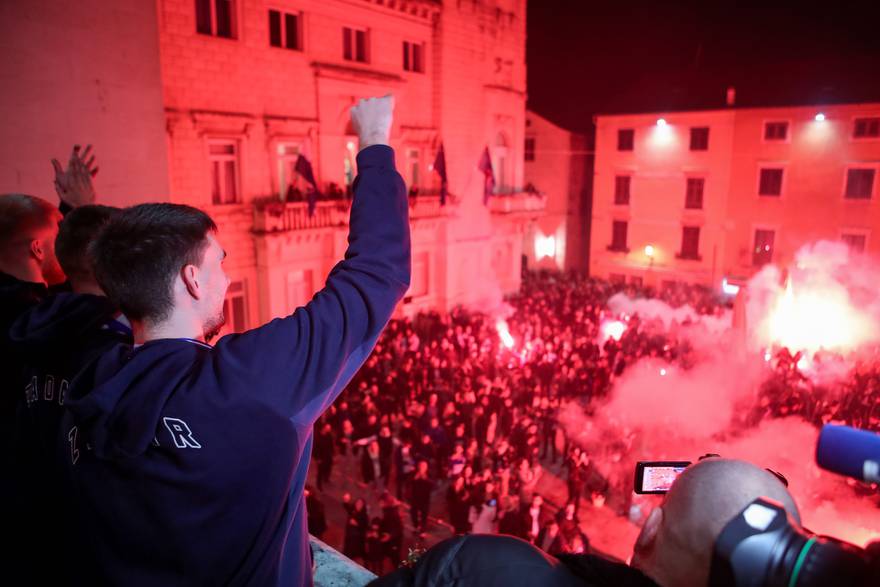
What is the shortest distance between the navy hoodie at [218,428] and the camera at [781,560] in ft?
3.40

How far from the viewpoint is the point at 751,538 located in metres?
1.14

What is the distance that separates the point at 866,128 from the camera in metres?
26.3

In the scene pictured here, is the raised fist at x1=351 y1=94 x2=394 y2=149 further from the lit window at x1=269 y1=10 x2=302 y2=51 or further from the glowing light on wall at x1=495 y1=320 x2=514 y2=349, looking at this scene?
the lit window at x1=269 y1=10 x2=302 y2=51

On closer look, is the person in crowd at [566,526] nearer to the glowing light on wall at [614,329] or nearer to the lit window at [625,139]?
the glowing light on wall at [614,329]

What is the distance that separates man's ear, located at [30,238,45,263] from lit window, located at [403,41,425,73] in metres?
22.7

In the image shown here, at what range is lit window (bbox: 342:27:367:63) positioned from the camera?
2139 cm

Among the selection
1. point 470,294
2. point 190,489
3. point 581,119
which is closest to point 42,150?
point 190,489

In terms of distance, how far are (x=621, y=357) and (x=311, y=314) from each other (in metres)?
16.9

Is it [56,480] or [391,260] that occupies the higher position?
[391,260]

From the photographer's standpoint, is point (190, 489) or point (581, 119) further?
point (581, 119)

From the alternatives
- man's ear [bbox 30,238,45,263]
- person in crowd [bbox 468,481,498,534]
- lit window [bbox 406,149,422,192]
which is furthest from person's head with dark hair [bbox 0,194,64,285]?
lit window [bbox 406,149,422,192]

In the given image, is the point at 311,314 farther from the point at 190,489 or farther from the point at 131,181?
the point at 131,181

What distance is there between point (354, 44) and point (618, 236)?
1928 centimetres

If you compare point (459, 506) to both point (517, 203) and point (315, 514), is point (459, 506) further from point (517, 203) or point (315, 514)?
point (517, 203)
